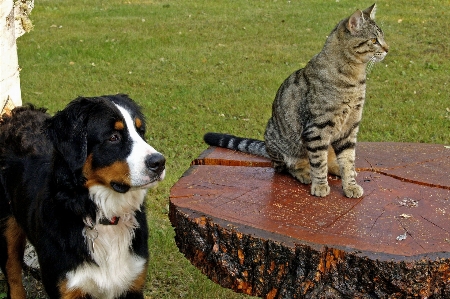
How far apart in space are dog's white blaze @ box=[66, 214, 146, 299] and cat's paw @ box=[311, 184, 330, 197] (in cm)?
112

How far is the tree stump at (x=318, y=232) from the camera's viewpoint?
302 cm

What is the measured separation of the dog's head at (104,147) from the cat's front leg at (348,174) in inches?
47.6

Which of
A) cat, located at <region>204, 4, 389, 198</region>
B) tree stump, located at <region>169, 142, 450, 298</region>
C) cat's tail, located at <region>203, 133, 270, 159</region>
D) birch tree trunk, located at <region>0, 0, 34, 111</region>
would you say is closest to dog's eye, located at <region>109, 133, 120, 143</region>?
tree stump, located at <region>169, 142, 450, 298</region>

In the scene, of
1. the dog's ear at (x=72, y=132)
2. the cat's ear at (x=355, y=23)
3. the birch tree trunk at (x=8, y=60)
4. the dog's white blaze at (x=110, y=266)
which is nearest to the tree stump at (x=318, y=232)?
the dog's white blaze at (x=110, y=266)

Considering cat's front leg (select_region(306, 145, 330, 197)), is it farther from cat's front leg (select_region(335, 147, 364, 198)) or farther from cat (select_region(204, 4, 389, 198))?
cat's front leg (select_region(335, 147, 364, 198))

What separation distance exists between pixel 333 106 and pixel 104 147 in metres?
1.46

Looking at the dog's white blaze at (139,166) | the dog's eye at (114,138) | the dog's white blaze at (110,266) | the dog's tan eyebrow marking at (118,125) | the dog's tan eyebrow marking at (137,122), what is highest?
the dog's tan eyebrow marking at (118,125)

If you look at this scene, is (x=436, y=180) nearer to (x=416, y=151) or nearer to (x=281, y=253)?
(x=416, y=151)

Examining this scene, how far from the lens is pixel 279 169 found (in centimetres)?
412

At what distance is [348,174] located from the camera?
3.72 metres

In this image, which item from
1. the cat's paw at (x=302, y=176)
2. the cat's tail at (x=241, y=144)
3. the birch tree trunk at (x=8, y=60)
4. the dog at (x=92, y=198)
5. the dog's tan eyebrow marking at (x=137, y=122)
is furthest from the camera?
the birch tree trunk at (x=8, y=60)

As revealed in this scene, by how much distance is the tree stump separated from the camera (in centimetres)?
302

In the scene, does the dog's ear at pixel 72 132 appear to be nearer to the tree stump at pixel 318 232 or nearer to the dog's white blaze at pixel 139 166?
the dog's white blaze at pixel 139 166

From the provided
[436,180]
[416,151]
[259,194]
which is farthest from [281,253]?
[416,151]
